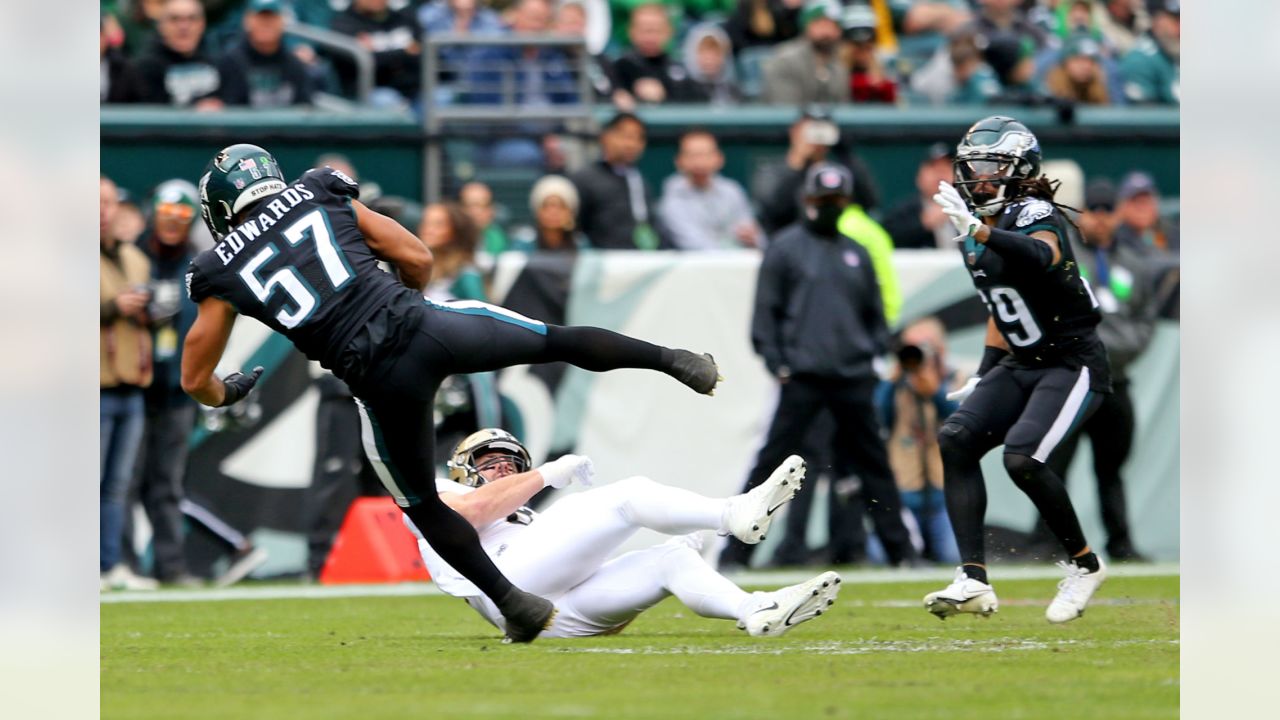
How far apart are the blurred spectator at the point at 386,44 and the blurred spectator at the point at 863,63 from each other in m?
3.02

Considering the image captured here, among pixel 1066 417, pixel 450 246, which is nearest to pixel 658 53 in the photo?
pixel 450 246

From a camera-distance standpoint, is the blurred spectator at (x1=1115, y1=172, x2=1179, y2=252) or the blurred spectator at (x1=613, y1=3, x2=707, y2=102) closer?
the blurred spectator at (x1=1115, y1=172, x2=1179, y2=252)

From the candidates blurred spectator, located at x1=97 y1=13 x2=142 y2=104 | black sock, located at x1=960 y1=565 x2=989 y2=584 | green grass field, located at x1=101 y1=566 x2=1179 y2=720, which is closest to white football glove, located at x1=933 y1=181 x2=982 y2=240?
black sock, located at x1=960 y1=565 x2=989 y2=584

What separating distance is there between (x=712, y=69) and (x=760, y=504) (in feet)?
26.0

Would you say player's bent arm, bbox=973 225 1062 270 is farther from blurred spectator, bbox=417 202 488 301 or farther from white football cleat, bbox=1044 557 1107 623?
blurred spectator, bbox=417 202 488 301

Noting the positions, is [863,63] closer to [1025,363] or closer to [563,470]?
[1025,363]

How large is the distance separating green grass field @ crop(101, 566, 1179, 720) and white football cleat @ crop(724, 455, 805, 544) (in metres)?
0.42

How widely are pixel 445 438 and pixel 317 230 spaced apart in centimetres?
462

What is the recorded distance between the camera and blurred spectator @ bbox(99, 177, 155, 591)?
10656mm

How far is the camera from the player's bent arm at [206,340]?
648 cm

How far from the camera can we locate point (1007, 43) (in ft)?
47.5

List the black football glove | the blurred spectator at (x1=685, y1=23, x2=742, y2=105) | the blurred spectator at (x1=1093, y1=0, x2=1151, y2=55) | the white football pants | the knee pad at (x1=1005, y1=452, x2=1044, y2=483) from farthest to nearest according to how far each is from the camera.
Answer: the blurred spectator at (x1=1093, y1=0, x2=1151, y2=55), the blurred spectator at (x1=685, y1=23, x2=742, y2=105), the knee pad at (x1=1005, y1=452, x2=1044, y2=483), the black football glove, the white football pants

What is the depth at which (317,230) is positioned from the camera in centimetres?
654
